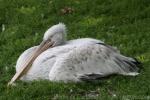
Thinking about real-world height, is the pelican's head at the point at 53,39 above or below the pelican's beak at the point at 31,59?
above

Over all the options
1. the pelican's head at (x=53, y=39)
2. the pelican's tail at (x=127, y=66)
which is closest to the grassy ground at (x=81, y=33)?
the pelican's tail at (x=127, y=66)

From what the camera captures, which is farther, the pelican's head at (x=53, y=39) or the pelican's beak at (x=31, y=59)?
the pelican's head at (x=53, y=39)

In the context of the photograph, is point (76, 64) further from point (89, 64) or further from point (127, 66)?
point (127, 66)

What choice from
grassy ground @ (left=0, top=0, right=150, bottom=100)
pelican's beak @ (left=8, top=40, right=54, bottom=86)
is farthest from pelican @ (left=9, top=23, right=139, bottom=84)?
grassy ground @ (left=0, top=0, right=150, bottom=100)

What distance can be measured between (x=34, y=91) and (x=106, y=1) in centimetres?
761

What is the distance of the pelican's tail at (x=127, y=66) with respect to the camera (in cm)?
1101

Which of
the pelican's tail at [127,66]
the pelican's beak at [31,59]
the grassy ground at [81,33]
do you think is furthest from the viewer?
the pelican's beak at [31,59]

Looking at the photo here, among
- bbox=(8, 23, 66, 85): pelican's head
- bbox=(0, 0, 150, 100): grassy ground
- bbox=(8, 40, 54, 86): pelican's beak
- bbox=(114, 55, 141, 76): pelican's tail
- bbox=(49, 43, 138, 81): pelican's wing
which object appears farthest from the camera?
bbox=(8, 23, 66, 85): pelican's head

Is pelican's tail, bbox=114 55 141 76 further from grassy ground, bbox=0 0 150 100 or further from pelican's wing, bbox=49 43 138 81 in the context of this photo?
grassy ground, bbox=0 0 150 100

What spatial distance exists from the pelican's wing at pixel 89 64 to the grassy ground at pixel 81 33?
0.61ft

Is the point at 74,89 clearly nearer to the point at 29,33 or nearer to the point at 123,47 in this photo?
the point at 123,47

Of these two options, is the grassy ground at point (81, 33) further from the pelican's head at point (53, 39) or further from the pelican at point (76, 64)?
the pelican's head at point (53, 39)

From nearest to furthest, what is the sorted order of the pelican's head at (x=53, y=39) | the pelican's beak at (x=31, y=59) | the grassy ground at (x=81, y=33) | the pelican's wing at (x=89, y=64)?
the grassy ground at (x=81, y=33)
the pelican's wing at (x=89, y=64)
the pelican's beak at (x=31, y=59)
the pelican's head at (x=53, y=39)

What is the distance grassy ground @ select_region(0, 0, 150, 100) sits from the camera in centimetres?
1011
